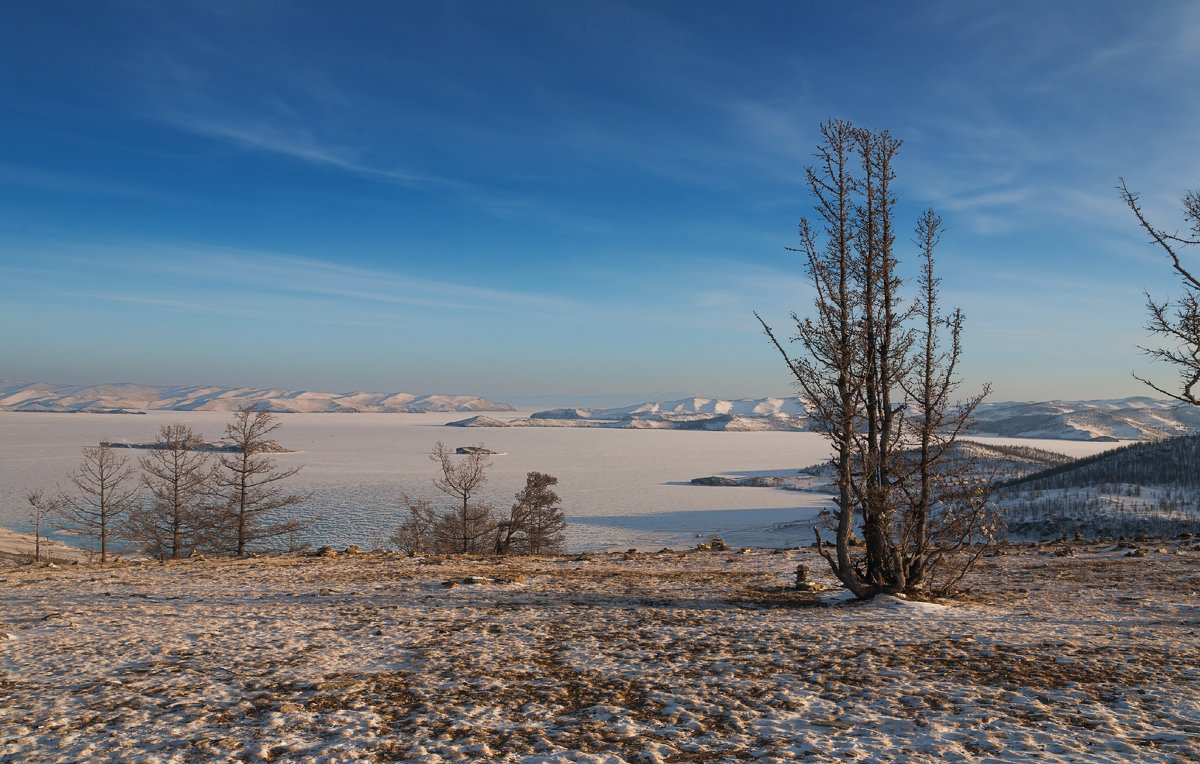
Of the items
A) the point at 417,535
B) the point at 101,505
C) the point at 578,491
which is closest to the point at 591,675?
the point at 101,505

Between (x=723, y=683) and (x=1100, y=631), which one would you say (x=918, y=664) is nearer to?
(x=723, y=683)

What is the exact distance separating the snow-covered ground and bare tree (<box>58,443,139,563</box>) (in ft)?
55.7

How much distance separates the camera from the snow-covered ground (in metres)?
5.22

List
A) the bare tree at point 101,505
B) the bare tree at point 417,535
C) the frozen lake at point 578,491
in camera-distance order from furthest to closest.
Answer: the frozen lake at point 578,491
the bare tree at point 417,535
the bare tree at point 101,505

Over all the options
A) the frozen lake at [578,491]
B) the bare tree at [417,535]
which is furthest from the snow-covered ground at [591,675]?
the frozen lake at [578,491]

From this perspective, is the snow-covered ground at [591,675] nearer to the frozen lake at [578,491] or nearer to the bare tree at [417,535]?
the bare tree at [417,535]

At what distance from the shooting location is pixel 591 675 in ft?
23.4

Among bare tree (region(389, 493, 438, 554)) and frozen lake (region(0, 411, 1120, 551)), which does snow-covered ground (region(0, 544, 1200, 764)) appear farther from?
frozen lake (region(0, 411, 1120, 551))

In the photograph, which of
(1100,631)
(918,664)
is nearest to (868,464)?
(1100,631)

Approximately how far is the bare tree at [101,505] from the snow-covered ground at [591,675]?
55.7 feet

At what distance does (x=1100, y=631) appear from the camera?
8820mm

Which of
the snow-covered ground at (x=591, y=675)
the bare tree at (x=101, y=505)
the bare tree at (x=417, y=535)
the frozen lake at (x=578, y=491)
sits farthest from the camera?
the frozen lake at (x=578, y=491)

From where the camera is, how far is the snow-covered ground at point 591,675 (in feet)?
17.1

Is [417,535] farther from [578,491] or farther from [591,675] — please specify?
[578,491]
